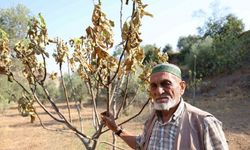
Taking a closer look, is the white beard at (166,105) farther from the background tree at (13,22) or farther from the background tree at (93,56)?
the background tree at (13,22)

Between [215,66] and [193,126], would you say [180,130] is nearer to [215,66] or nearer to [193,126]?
[193,126]

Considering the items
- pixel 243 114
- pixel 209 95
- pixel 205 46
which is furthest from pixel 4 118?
pixel 205 46

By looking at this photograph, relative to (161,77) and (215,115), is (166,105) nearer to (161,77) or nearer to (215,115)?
(161,77)

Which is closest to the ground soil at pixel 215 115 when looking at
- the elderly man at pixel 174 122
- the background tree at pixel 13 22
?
the background tree at pixel 13 22

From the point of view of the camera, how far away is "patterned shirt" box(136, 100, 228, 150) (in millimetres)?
1876

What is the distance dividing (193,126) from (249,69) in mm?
21957

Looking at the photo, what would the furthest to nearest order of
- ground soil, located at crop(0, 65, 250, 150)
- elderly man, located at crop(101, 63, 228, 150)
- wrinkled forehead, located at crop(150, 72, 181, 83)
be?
ground soil, located at crop(0, 65, 250, 150)
wrinkled forehead, located at crop(150, 72, 181, 83)
elderly man, located at crop(101, 63, 228, 150)

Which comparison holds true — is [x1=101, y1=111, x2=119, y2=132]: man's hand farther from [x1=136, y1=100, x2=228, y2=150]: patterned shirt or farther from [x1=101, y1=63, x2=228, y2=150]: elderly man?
[x1=136, y1=100, x2=228, y2=150]: patterned shirt

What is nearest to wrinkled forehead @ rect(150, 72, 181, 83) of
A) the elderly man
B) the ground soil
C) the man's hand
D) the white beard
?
the elderly man

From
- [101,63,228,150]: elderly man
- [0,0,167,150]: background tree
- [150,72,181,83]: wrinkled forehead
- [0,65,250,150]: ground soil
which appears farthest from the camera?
[0,65,250,150]: ground soil

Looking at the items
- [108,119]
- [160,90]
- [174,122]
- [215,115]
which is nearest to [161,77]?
[160,90]

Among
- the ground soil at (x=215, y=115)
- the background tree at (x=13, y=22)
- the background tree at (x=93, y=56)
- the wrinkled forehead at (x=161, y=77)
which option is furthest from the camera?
the background tree at (x=13, y=22)

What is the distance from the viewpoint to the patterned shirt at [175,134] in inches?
73.9

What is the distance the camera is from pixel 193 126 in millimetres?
1955
